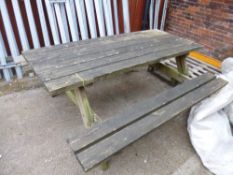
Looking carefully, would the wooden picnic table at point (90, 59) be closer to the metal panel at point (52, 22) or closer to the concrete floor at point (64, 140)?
the concrete floor at point (64, 140)

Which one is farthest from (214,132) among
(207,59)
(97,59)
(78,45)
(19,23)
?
(19,23)

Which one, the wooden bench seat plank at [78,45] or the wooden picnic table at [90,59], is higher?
the wooden bench seat plank at [78,45]

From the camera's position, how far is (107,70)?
1.54 meters

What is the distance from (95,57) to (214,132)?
3.89 ft

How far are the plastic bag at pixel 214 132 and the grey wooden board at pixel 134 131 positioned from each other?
0.12m

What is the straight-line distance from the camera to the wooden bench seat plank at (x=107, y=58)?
1.46m

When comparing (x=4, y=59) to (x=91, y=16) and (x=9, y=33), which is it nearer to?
(x=9, y=33)

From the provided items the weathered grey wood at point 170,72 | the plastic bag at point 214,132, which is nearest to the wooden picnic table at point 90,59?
the weathered grey wood at point 170,72

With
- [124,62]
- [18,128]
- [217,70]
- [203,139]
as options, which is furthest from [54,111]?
[217,70]

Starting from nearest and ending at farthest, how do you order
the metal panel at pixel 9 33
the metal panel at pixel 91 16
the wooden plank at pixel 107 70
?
1. the wooden plank at pixel 107 70
2. the metal panel at pixel 9 33
3. the metal panel at pixel 91 16

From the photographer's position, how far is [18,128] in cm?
189

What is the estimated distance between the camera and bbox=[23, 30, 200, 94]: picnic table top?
4.67ft

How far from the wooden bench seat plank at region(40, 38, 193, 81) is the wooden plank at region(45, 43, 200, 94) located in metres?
0.05

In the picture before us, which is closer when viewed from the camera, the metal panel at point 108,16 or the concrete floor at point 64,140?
the concrete floor at point 64,140
